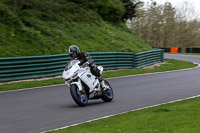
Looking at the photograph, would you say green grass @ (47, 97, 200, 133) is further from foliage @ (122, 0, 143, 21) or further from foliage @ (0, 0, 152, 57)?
foliage @ (122, 0, 143, 21)

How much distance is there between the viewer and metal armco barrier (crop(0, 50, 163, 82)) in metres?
14.9

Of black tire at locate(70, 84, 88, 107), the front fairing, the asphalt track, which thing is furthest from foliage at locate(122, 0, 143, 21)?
the front fairing

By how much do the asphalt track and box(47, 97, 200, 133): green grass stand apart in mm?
571

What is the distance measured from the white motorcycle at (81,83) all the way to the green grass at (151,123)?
4.56ft

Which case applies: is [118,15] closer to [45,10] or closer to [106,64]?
[45,10]

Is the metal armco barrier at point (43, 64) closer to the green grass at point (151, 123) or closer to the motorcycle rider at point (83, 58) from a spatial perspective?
the motorcycle rider at point (83, 58)

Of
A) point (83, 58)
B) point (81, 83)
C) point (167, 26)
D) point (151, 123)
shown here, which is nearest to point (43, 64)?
point (83, 58)

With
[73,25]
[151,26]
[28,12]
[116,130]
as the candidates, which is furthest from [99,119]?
[151,26]

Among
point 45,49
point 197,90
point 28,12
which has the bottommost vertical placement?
point 197,90

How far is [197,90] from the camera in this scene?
1238 cm

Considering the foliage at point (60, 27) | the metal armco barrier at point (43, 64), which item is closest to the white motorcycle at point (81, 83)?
the metal armco barrier at point (43, 64)

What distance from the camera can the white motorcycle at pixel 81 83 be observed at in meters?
8.57

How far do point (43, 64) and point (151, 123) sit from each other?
34.1ft

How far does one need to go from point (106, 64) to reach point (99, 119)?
12742mm
